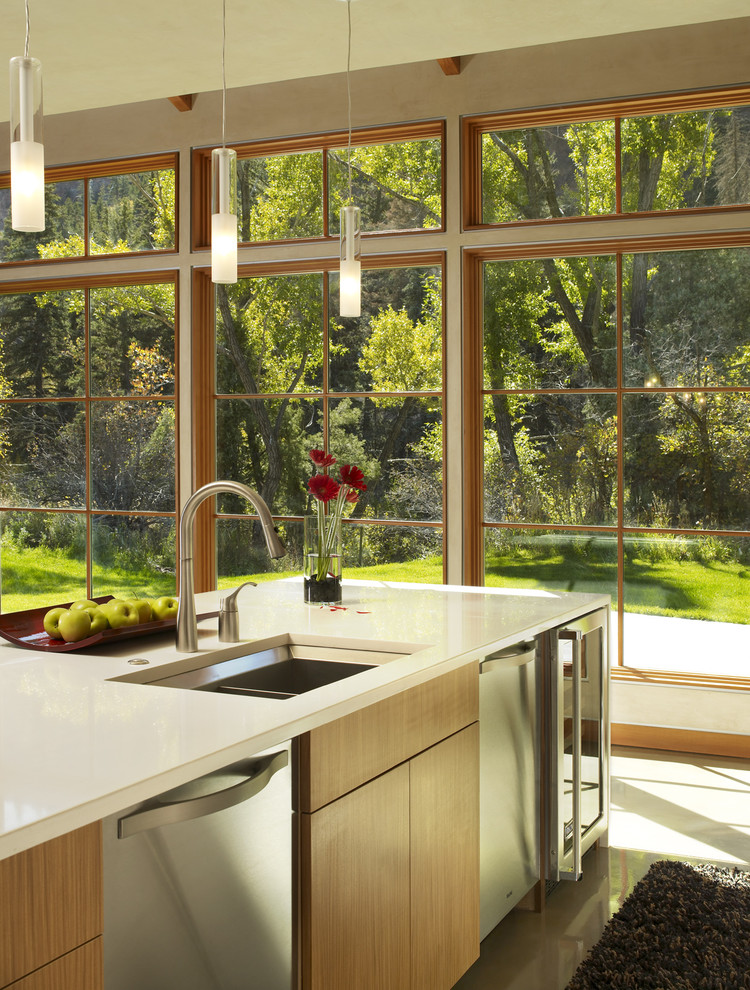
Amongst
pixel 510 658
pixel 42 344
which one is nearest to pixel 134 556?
pixel 42 344

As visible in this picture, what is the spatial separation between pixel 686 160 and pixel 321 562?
104 inches

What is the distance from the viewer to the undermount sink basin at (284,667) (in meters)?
2.12

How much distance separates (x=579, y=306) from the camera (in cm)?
453

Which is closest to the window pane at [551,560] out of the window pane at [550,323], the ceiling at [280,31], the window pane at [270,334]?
the window pane at [550,323]

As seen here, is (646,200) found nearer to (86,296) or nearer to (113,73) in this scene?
(113,73)

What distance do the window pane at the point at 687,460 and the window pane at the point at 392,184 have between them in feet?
4.48

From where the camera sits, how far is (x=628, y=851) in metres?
3.28

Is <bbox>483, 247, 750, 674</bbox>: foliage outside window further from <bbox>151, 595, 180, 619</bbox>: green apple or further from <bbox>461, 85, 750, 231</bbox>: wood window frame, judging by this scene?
<bbox>151, 595, 180, 619</bbox>: green apple

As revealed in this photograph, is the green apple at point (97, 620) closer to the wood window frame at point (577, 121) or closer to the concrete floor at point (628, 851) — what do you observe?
the concrete floor at point (628, 851)

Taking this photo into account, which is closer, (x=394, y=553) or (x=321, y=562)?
(x=321, y=562)

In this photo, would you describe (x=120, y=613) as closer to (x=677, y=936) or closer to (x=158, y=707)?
(x=158, y=707)

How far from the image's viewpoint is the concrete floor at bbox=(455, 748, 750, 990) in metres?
2.55

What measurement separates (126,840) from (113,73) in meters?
3.60

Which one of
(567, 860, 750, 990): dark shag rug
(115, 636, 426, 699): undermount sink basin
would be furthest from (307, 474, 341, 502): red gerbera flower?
(567, 860, 750, 990): dark shag rug
